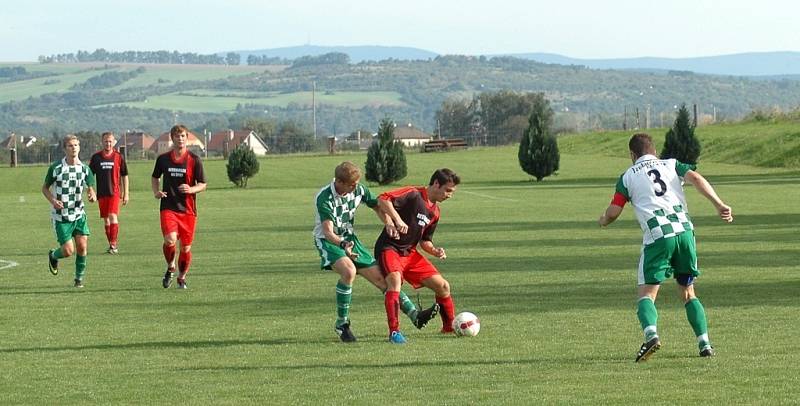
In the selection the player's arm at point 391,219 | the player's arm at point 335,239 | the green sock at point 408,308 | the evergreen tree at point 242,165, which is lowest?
the evergreen tree at point 242,165

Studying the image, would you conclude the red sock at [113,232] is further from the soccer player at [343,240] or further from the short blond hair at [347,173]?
the short blond hair at [347,173]

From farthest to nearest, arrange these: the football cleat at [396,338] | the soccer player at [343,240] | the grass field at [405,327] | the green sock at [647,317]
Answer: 1. the soccer player at [343,240]
2. the football cleat at [396,338]
3. the green sock at [647,317]
4. the grass field at [405,327]

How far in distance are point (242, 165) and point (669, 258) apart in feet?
178

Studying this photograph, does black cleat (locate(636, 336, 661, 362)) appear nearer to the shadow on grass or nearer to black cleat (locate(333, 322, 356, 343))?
black cleat (locate(333, 322, 356, 343))

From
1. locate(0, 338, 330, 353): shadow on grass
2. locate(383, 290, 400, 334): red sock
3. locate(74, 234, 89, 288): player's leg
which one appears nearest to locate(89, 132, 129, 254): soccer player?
locate(74, 234, 89, 288): player's leg

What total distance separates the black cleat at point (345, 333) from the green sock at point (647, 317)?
116 inches

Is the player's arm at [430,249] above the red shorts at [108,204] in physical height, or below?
above

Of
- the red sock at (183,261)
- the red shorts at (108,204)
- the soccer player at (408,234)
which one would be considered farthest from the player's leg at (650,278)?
the red shorts at (108,204)

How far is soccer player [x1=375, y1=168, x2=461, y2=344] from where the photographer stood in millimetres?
13758

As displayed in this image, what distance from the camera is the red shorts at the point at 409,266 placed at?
14180 mm

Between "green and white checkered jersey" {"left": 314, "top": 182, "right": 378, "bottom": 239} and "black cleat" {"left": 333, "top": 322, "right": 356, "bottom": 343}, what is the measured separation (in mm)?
827

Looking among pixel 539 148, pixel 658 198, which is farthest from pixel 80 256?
pixel 539 148

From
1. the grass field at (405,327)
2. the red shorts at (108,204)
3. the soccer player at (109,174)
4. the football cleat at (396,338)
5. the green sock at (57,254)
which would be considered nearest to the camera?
the grass field at (405,327)

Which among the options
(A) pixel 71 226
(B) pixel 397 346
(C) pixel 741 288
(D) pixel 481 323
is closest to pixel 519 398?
(B) pixel 397 346
